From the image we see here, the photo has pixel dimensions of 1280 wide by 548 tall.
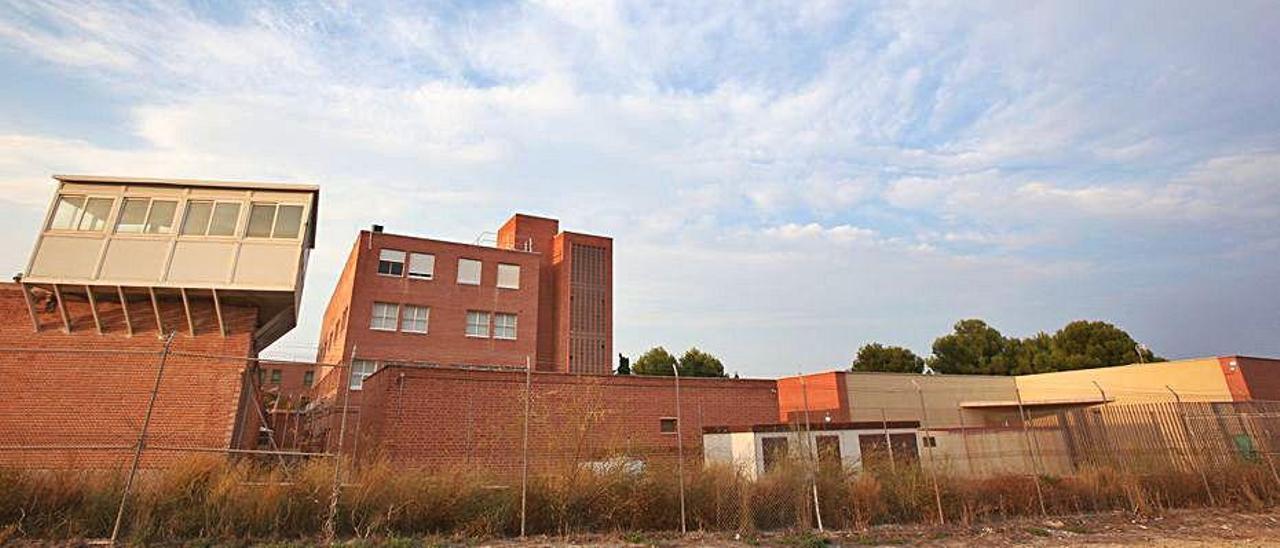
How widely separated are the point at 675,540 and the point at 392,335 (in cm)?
2903

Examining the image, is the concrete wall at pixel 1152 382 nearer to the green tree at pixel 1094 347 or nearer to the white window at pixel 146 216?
the green tree at pixel 1094 347

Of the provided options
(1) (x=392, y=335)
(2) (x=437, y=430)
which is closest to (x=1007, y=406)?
(2) (x=437, y=430)

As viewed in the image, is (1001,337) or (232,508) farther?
(1001,337)

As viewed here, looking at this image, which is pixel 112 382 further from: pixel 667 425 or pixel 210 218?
pixel 667 425

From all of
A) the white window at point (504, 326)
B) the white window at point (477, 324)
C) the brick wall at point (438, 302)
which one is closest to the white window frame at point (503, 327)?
the white window at point (504, 326)

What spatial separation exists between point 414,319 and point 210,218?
709 inches

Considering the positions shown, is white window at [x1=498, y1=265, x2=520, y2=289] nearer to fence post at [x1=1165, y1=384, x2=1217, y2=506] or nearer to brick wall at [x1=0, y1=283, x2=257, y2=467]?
brick wall at [x1=0, y1=283, x2=257, y2=467]

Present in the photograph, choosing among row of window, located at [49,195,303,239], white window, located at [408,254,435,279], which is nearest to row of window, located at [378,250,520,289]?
white window, located at [408,254,435,279]

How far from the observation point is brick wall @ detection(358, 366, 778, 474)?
63.3ft

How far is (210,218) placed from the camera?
18734 millimetres

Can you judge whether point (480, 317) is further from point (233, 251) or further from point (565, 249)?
point (233, 251)

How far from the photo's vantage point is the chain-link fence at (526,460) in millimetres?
9180

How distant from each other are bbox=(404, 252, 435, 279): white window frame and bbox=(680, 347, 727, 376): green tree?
32.8 meters

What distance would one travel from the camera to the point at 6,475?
8.67 metres
